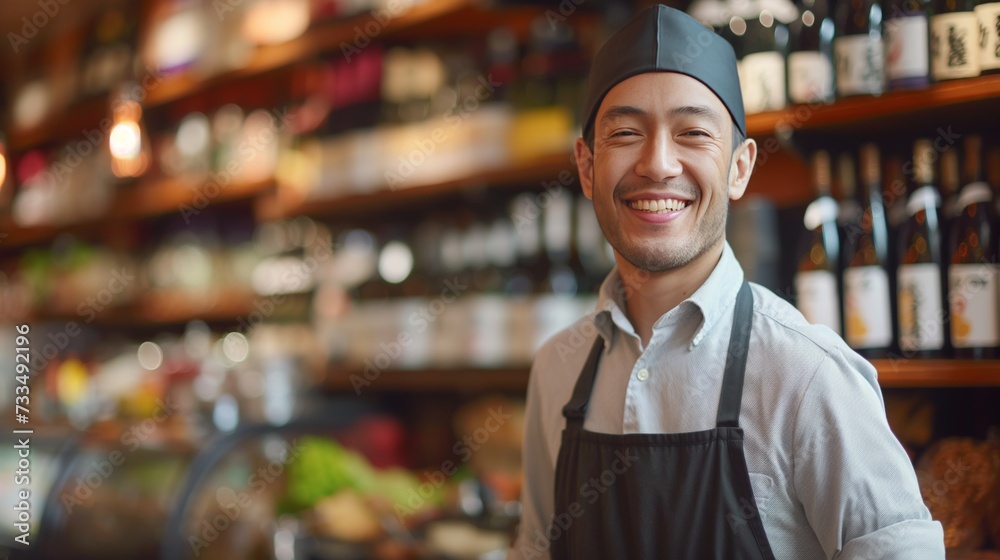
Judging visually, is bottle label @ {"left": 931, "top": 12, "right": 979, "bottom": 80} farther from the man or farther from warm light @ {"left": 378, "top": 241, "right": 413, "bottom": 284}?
warm light @ {"left": 378, "top": 241, "right": 413, "bottom": 284}

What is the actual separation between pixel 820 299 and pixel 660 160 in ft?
2.54

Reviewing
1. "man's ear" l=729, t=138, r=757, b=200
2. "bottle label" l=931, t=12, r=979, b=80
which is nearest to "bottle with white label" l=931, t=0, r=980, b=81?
"bottle label" l=931, t=12, r=979, b=80

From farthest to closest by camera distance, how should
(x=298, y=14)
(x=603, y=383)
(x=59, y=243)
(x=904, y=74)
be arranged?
(x=59, y=243), (x=298, y=14), (x=904, y=74), (x=603, y=383)

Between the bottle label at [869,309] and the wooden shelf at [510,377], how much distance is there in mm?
58

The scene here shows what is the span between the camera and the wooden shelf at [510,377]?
1.55 meters

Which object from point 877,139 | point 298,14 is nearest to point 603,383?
point 877,139

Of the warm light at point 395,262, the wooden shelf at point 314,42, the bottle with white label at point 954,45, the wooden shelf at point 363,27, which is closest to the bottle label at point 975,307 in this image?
the bottle with white label at point 954,45

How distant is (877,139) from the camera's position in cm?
191

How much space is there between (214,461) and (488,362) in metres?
0.88

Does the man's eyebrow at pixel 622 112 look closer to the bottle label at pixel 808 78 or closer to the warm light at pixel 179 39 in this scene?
the bottle label at pixel 808 78

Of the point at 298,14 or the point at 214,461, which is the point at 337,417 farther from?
the point at 298,14

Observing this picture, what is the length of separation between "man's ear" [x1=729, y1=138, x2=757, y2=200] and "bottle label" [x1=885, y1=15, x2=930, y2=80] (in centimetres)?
62

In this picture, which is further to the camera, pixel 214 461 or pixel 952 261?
pixel 214 461

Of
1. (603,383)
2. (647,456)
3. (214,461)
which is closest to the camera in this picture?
(647,456)
